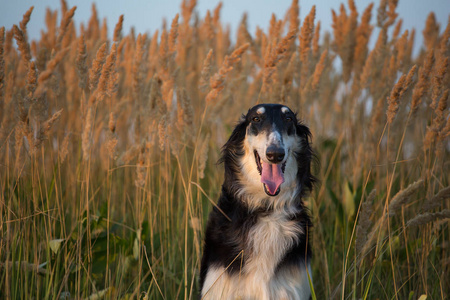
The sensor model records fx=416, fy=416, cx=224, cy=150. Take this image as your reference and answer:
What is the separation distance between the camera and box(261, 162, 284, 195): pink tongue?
257 cm

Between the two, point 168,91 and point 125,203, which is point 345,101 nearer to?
point 168,91

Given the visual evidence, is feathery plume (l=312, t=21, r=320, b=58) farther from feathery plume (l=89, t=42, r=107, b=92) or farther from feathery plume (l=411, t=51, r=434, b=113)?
feathery plume (l=89, t=42, r=107, b=92)

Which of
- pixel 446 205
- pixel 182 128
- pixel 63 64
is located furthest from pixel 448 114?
pixel 63 64

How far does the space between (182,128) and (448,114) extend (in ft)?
6.69

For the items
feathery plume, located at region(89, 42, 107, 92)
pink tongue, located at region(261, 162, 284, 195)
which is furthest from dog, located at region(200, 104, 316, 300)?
feathery plume, located at region(89, 42, 107, 92)

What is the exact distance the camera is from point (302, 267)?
2.57m

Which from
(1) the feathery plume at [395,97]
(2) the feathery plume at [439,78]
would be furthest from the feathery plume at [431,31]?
(1) the feathery plume at [395,97]

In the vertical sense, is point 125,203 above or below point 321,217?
above

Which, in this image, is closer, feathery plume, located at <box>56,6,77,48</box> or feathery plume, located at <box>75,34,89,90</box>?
feathery plume, located at <box>75,34,89,90</box>

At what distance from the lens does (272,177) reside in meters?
2.60

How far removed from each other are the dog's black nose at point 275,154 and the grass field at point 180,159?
496 millimetres

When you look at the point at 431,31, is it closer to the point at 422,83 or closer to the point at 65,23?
the point at 422,83

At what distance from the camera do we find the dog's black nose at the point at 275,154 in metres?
2.47

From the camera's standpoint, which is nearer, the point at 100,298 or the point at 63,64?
the point at 100,298
